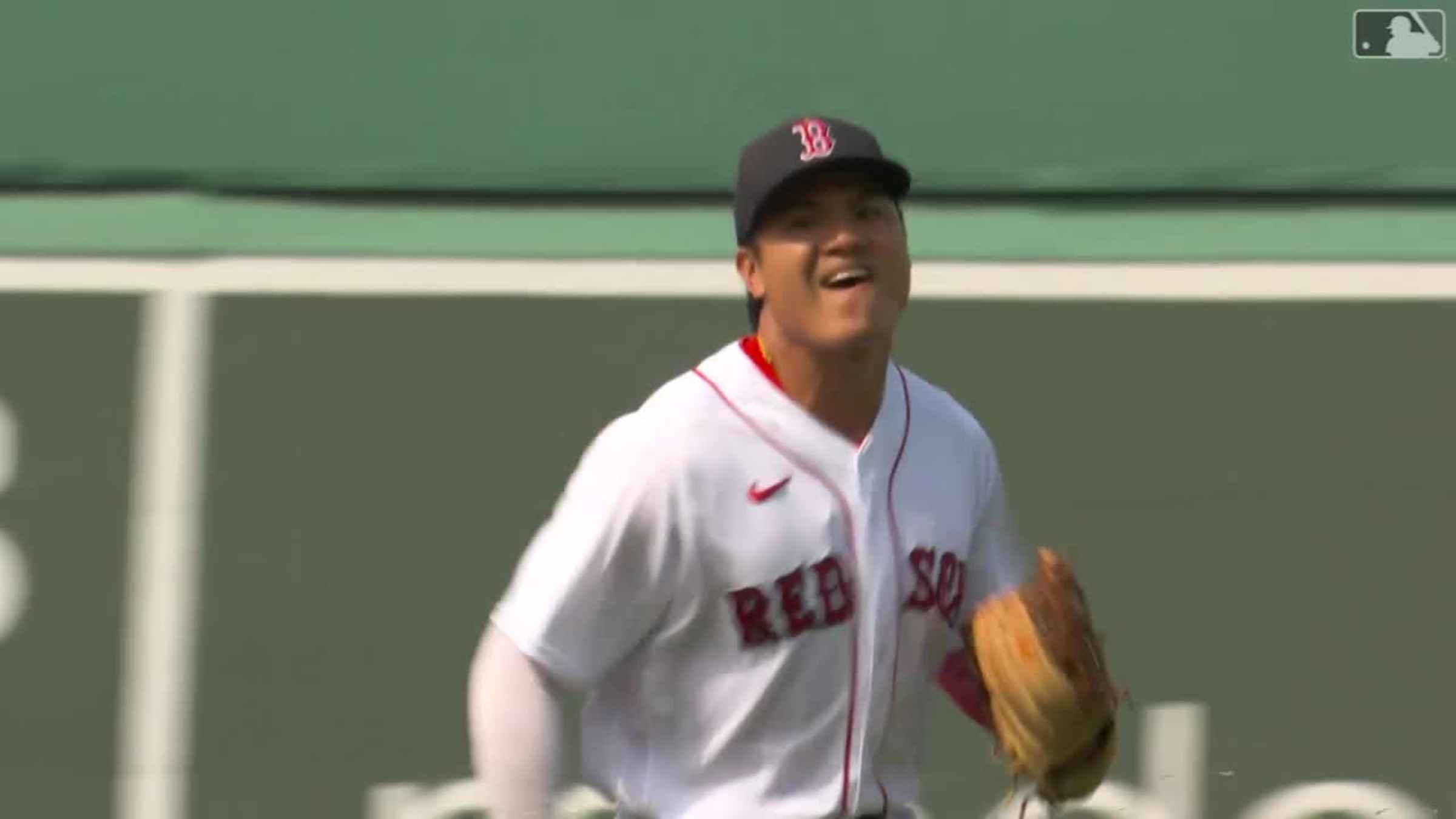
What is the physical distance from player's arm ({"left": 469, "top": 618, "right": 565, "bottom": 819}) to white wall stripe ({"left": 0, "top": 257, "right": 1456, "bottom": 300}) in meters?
1.51

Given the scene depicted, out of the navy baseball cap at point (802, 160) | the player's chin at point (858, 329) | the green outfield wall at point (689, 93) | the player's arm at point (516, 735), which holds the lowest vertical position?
the player's arm at point (516, 735)

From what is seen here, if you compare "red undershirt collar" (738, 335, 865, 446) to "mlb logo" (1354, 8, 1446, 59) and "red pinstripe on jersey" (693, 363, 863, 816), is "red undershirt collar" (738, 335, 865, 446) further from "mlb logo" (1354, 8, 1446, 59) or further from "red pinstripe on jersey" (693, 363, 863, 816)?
"mlb logo" (1354, 8, 1446, 59)

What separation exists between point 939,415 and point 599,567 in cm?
47

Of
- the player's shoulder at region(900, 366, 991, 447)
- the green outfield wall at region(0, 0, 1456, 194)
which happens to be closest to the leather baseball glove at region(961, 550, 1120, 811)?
the player's shoulder at region(900, 366, 991, 447)

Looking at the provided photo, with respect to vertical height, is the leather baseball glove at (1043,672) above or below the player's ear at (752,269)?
below

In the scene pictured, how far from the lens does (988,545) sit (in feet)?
8.43

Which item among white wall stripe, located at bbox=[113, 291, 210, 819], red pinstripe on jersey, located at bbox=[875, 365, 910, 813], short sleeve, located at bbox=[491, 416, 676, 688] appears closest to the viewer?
short sleeve, located at bbox=[491, 416, 676, 688]

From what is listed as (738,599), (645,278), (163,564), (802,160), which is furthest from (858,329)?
(163,564)

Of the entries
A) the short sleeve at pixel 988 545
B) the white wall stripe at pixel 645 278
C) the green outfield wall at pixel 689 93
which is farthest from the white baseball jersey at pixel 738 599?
the green outfield wall at pixel 689 93

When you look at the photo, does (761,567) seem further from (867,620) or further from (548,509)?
(548,509)

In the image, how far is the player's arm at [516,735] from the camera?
7.52 ft

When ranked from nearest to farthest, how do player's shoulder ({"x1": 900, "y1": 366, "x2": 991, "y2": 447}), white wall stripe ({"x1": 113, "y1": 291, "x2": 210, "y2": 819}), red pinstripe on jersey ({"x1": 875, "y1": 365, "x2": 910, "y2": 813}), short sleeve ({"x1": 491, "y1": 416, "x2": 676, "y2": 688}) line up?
short sleeve ({"x1": 491, "y1": 416, "x2": 676, "y2": 688})
red pinstripe on jersey ({"x1": 875, "y1": 365, "x2": 910, "y2": 813})
player's shoulder ({"x1": 900, "y1": 366, "x2": 991, "y2": 447})
white wall stripe ({"x1": 113, "y1": 291, "x2": 210, "y2": 819})

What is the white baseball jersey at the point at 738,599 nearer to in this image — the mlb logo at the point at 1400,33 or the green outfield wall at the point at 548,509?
the green outfield wall at the point at 548,509

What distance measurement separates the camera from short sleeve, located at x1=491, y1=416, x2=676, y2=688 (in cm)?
229
